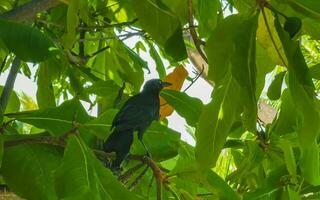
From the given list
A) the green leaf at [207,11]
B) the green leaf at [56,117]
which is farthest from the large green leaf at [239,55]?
the green leaf at [56,117]

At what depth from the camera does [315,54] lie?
203 cm

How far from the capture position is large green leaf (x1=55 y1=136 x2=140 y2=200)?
1.71 feet

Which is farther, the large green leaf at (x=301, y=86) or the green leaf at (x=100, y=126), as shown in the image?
the green leaf at (x=100, y=126)

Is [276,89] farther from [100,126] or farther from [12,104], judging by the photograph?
[12,104]

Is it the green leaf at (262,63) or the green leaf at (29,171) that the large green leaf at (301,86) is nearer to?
the green leaf at (262,63)

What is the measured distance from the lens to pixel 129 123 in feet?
1.97

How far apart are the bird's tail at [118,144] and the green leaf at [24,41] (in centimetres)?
12

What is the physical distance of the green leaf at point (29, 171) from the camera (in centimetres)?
65

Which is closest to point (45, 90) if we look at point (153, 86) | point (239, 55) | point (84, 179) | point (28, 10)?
point (28, 10)

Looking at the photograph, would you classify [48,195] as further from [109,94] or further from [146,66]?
[146,66]

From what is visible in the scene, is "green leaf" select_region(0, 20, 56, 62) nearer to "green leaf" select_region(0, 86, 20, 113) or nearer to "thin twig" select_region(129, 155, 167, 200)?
"thin twig" select_region(129, 155, 167, 200)

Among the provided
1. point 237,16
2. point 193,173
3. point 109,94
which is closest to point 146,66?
point 109,94

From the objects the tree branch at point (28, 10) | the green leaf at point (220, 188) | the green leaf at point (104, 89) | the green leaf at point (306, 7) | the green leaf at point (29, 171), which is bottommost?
the green leaf at point (220, 188)

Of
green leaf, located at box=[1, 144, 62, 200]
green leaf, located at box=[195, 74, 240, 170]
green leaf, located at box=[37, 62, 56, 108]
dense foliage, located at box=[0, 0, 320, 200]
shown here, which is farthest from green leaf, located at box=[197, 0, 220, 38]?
green leaf, located at box=[37, 62, 56, 108]
